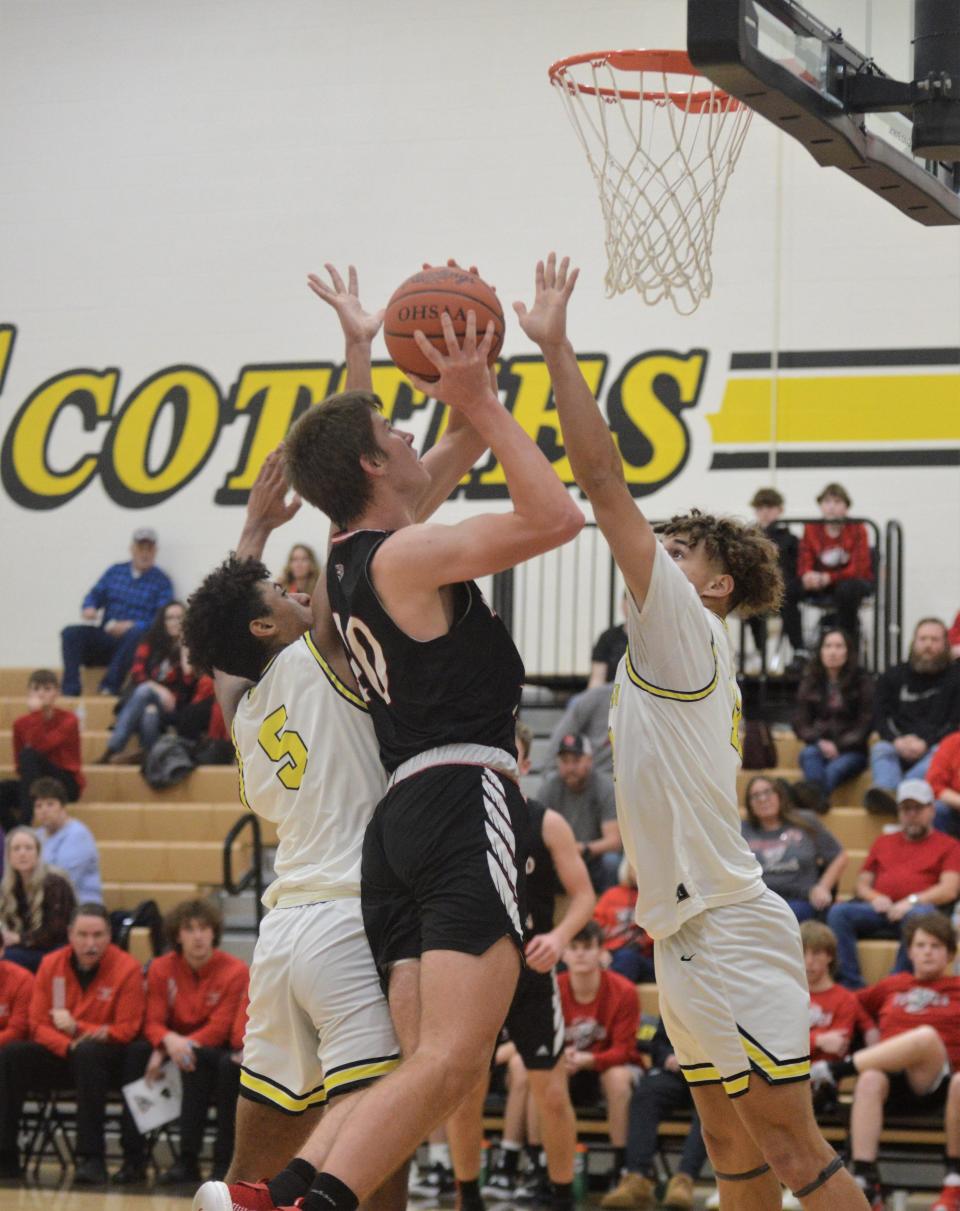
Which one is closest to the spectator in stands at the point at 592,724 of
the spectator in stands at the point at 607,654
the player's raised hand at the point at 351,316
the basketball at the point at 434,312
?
the spectator in stands at the point at 607,654

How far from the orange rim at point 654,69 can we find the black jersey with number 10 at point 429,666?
118 inches

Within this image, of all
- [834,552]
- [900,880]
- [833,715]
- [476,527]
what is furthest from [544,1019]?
[834,552]

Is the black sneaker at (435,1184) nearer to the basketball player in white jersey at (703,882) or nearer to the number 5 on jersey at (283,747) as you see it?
the basketball player in white jersey at (703,882)

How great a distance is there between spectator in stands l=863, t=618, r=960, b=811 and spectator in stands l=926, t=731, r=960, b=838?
59cm

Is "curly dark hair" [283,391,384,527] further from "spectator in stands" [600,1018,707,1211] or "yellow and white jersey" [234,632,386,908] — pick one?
"spectator in stands" [600,1018,707,1211]

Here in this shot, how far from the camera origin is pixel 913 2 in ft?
18.7

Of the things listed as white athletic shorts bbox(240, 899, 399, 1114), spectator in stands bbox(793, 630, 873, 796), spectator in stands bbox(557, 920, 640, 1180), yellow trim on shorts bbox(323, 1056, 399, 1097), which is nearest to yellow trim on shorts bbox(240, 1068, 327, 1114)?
white athletic shorts bbox(240, 899, 399, 1114)

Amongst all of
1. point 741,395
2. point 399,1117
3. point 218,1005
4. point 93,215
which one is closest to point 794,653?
point 741,395

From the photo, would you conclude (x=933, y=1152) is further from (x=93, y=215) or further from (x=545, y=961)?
(x=93, y=215)

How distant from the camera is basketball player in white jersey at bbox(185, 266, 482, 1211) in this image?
14.9 feet

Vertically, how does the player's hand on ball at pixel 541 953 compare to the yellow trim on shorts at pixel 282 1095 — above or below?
below

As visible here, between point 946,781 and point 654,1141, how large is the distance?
315 cm

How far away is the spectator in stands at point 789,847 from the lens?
10.1 meters

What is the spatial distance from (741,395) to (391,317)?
32.6 ft
